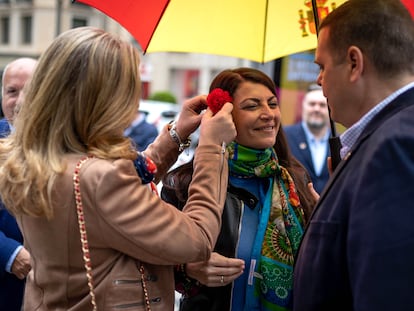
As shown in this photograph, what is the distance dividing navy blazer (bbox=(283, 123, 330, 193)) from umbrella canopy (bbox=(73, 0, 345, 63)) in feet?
8.96

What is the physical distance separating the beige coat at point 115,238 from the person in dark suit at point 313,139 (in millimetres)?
3762

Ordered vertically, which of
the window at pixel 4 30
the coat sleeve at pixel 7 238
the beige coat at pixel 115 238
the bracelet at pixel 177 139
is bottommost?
the window at pixel 4 30

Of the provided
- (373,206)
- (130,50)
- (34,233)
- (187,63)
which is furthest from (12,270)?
(187,63)

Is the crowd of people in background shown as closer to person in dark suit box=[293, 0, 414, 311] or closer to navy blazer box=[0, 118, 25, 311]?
person in dark suit box=[293, 0, 414, 311]

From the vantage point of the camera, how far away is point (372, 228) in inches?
56.1

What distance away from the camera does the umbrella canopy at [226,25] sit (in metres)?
2.59

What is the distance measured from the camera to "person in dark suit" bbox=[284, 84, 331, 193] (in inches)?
223

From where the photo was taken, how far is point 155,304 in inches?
72.4

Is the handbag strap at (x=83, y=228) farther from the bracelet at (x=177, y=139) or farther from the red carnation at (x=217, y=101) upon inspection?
the bracelet at (x=177, y=139)

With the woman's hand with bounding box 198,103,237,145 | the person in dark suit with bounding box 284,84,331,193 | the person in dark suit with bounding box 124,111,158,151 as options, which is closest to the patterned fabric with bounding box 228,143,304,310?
the woman's hand with bounding box 198,103,237,145

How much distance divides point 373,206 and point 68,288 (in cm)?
97

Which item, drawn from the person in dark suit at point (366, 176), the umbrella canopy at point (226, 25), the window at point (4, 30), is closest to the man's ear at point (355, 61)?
the person in dark suit at point (366, 176)

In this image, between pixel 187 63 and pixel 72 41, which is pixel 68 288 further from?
pixel 187 63

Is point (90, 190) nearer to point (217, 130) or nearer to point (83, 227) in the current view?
point (83, 227)
